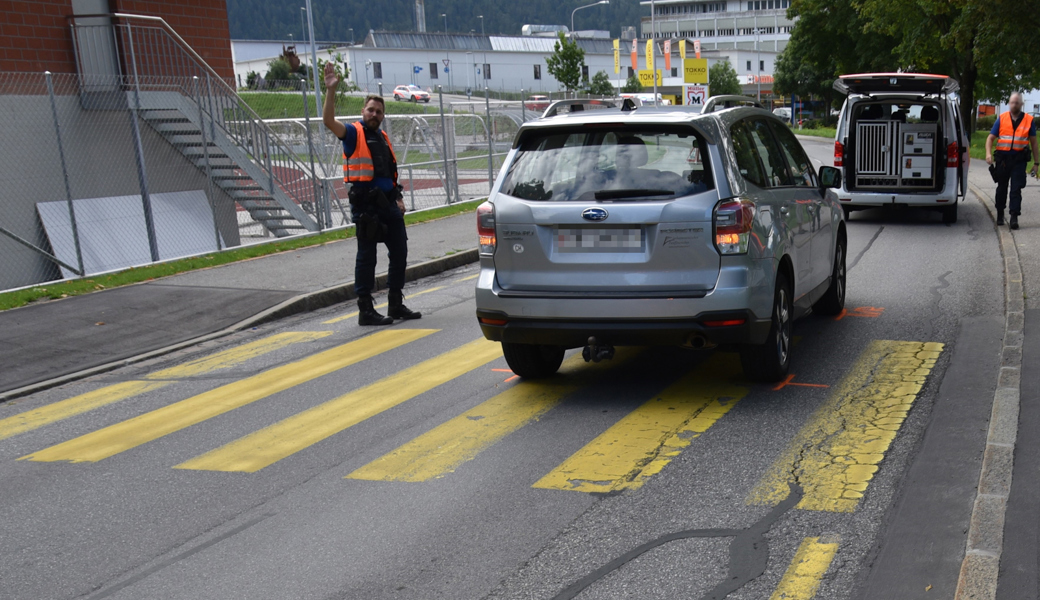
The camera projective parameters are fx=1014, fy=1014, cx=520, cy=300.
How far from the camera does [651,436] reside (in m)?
5.67

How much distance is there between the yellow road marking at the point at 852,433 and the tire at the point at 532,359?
191cm

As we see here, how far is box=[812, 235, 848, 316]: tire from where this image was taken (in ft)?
28.5

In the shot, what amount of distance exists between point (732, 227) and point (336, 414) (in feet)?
8.94

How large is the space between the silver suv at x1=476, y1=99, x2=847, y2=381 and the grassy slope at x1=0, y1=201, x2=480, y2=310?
22.2 ft

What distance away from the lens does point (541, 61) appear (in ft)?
345

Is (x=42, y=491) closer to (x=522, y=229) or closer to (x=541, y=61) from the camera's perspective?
(x=522, y=229)

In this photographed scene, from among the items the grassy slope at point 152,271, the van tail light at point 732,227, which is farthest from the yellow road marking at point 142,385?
the van tail light at point 732,227

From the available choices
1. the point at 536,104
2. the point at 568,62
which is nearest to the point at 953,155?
the point at 536,104

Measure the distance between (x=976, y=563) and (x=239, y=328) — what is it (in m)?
7.43

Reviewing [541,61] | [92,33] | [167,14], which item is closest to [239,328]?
[92,33]

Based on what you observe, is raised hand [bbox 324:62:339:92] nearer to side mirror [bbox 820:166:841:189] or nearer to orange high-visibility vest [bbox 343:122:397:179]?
orange high-visibility vest [bbox 343:122:397:179]

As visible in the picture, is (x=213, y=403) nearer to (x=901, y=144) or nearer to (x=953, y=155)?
(x=953, y=155)

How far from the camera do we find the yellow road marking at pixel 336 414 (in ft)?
18.4

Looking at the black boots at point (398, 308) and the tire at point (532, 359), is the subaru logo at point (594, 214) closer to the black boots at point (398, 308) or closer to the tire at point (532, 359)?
the tire at point (532, 359)
